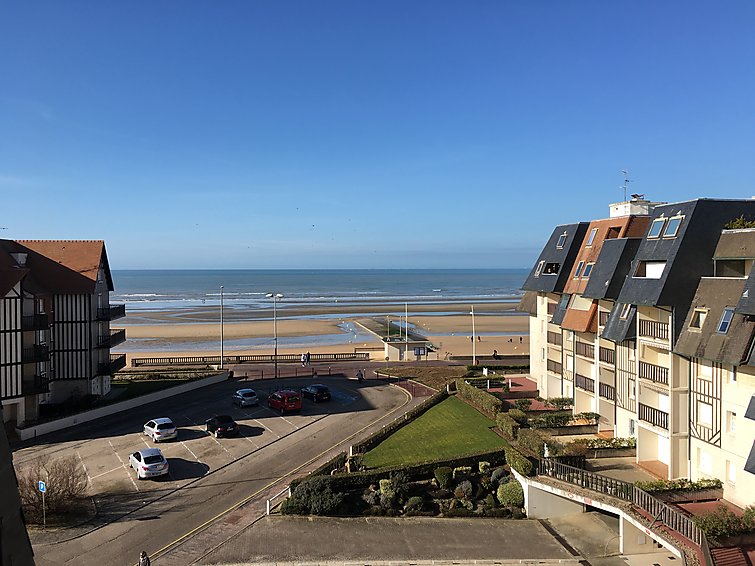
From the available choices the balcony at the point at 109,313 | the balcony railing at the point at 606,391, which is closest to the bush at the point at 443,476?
the balcony railing at the point at 606,391

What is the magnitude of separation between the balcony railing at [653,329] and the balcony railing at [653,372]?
129cm

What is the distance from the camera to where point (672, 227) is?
2373 centimetres

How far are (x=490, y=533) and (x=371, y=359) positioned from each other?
3952cm

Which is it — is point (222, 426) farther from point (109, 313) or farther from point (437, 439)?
point (109, 313)

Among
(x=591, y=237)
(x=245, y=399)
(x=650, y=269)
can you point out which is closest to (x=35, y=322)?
(x=245, y=399)

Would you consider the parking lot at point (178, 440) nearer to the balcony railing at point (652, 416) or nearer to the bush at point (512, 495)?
the bush at point (512, 495)

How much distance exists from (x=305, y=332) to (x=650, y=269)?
65315 millimetres

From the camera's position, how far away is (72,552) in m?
19.8

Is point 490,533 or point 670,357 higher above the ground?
point 670,357

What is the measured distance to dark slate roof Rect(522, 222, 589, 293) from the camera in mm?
36531

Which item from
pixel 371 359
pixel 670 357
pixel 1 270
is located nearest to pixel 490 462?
pixel 670 357

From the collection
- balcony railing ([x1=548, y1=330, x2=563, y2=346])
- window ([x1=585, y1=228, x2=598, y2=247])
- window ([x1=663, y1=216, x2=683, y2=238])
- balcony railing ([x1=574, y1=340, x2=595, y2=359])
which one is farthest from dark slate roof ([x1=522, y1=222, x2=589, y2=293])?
window ([x1=663, y1=216, x2=683, y2=238])

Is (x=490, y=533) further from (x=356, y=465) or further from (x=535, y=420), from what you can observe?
(x=535, y=420)

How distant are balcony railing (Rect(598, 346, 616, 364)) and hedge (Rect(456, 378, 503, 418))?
21.2ft
